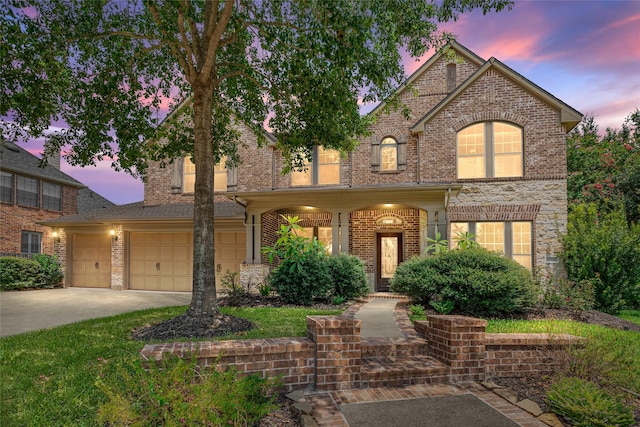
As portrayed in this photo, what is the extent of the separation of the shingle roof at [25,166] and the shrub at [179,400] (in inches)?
752

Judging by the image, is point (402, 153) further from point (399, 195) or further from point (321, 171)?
point (321, 171)

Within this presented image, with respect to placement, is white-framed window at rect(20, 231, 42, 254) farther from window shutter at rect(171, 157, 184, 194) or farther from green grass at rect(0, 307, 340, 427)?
green grass at rect(0, 307, 340, 427)

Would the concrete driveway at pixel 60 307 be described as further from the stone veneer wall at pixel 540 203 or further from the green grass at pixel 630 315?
the green grass at pixel 630 315

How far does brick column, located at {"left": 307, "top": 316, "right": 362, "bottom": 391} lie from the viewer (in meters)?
4.68

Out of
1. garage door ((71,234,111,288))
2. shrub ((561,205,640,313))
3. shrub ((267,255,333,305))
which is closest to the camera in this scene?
shrub ((267,255,333,305))

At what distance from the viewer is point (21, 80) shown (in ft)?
23.9

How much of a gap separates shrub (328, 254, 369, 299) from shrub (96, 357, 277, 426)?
6614 mm

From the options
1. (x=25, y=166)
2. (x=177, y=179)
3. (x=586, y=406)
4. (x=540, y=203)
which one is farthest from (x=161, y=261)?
(x=586, y=406)

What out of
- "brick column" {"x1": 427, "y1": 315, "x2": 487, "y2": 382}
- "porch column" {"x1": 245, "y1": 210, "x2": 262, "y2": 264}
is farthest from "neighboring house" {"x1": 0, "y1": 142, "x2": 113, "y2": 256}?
"brick column" {"x1": 427, "y1": 315, "x2": 487, "y2": 382}

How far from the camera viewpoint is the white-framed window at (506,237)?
1251cm

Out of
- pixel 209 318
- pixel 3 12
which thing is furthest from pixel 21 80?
pixel 209 318

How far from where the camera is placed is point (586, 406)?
392 centimetres

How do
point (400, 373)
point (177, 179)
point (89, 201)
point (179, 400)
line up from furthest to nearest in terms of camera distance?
point (89, 201)
point (177, 179)
point (400, 373)
point (179, 400)

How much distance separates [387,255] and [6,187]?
730 inches
